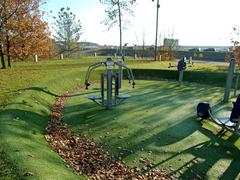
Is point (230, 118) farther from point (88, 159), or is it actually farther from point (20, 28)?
point (20, 28)

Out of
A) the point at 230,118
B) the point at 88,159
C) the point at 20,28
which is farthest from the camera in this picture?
the point at 20,28

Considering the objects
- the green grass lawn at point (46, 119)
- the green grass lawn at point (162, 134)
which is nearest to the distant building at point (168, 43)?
the green grass lawn at point (46, 119)

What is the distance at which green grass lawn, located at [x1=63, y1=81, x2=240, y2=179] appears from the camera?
21.5 feet

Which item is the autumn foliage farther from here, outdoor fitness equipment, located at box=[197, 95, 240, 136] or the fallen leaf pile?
outdoor fitness equipment, located at box=[197, 95, 240, 136]

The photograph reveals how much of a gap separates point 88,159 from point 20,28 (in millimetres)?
15177

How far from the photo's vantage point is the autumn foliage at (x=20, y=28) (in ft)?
61.2

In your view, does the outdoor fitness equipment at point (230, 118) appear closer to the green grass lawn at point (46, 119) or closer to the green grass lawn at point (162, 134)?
the green grass lawn at point (162, 134)

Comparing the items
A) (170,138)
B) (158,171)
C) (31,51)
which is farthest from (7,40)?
(158,171)

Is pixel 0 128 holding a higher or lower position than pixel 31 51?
lower

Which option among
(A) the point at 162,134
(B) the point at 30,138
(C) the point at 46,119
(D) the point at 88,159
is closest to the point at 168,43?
(C) the point at 46,119

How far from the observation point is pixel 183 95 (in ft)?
46.6

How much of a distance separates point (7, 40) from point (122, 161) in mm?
15696

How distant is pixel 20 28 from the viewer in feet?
63.5

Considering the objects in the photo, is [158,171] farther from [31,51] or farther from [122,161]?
[31,51]
